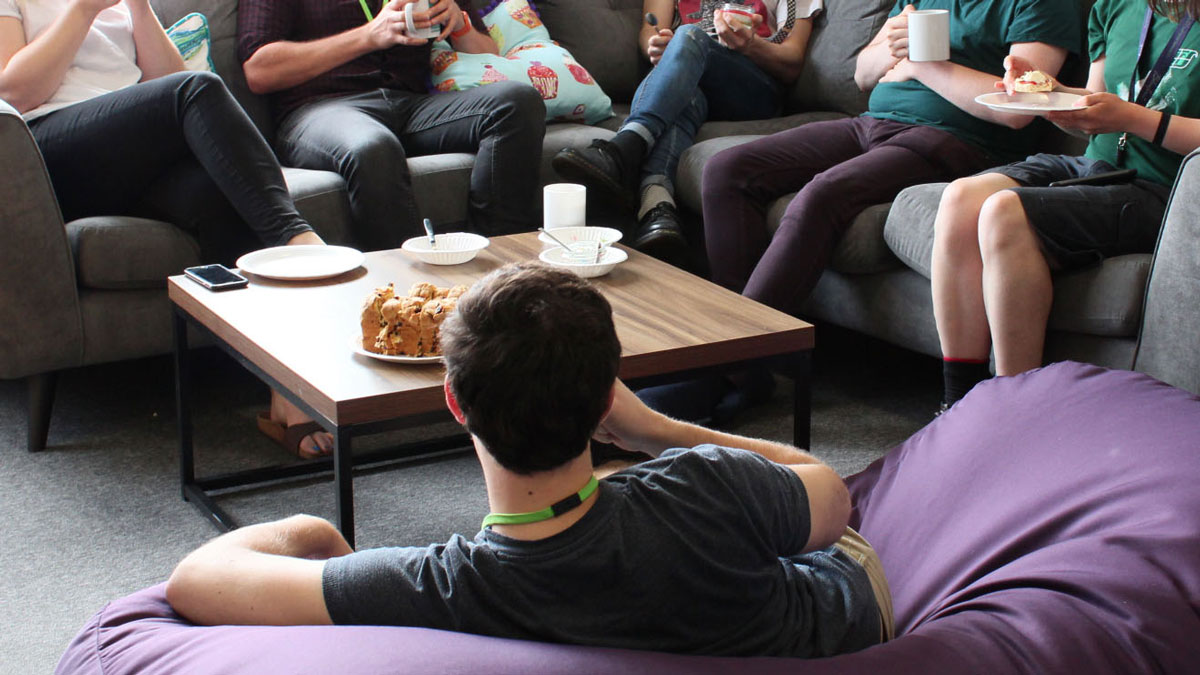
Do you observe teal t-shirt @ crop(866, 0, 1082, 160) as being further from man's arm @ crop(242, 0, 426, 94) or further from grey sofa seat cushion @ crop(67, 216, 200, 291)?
grey sofa seat cushion @ crop(67, 216, 200, 291)

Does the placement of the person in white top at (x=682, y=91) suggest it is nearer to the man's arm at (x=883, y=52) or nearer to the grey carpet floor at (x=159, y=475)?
the man's arm at (x=883, y=52)

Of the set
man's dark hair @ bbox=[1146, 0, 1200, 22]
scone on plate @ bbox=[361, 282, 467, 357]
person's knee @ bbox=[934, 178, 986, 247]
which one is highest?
man's dark hair @ bbox=[1146, 0, 1200, 22]

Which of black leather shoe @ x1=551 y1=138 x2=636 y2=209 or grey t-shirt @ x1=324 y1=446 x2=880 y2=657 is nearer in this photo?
grey t-shirt @ x1=324 y1=446 x2=880 y2=657

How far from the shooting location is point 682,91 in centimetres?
338

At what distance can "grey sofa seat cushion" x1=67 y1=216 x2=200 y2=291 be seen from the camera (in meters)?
2.53

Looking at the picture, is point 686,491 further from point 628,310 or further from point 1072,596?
point 628,310

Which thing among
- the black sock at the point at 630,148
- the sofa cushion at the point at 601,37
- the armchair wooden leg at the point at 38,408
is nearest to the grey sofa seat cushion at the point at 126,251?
the armchair wooden leg at the point at 38,408

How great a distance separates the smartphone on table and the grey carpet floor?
17.1 inches

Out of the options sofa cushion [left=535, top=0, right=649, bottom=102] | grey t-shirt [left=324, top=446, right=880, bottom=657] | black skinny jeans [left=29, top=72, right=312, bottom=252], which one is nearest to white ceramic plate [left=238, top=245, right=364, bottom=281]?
black skinny jeans [left=29, top=72, right=312, bottom=252]

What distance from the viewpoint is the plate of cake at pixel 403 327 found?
5.91 feet

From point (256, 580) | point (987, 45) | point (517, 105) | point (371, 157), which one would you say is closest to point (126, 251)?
point (371, 157)

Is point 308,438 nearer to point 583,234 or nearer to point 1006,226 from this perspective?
point 583,234

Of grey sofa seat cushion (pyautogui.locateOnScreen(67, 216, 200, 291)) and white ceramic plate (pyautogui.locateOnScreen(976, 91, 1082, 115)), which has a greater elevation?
white ceramic plate (pyautogui.locateOnScreen(976, 91, 1082, 115))

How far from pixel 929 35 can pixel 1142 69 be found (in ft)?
1.52
